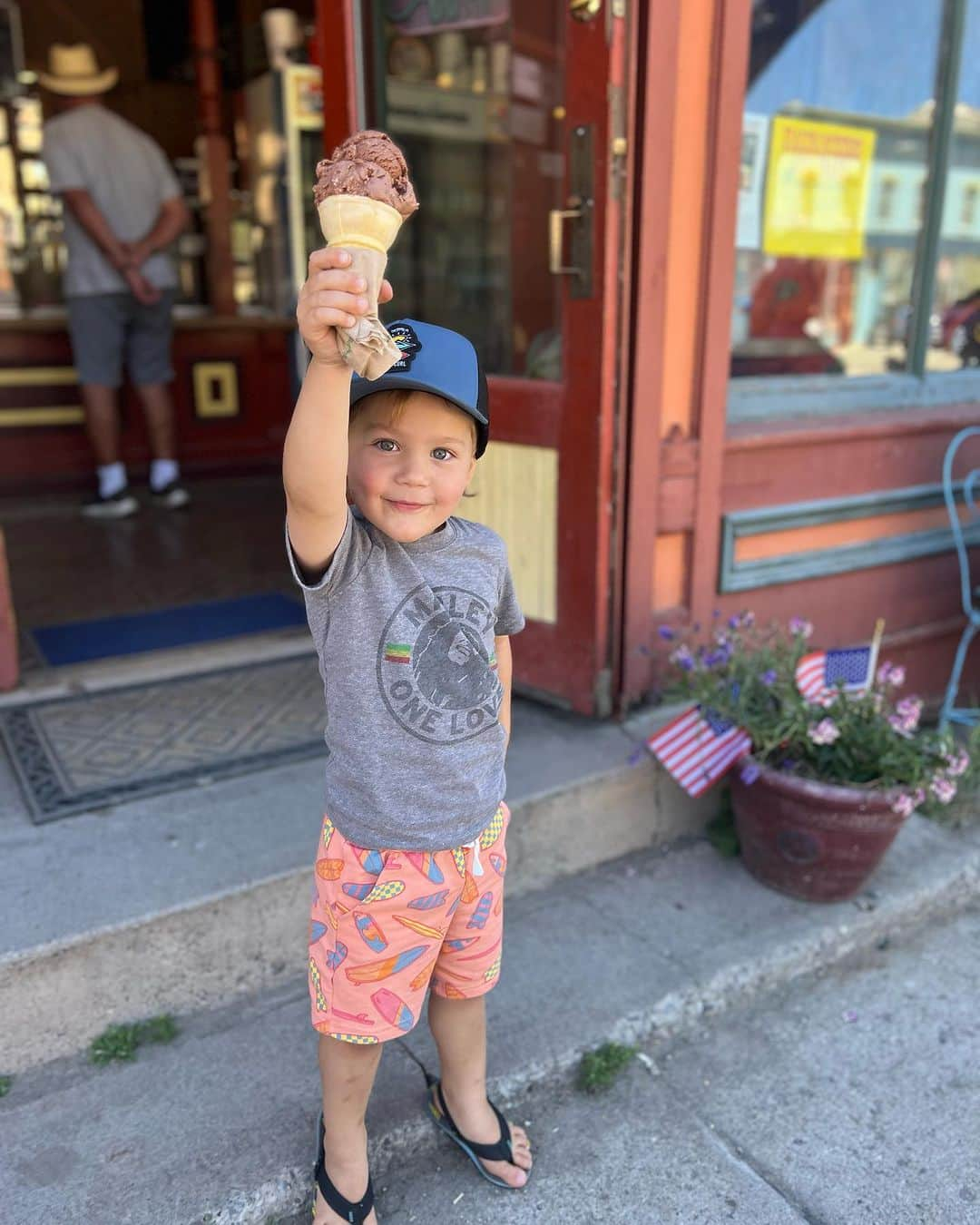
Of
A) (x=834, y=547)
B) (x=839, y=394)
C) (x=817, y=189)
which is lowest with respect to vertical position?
(x=834, y=547)

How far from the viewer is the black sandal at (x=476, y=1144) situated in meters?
1.95

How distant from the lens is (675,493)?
10.2 ft

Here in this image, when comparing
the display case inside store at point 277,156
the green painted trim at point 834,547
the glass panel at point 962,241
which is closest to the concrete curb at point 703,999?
the green painted trim at point 834,547

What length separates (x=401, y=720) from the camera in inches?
63.5

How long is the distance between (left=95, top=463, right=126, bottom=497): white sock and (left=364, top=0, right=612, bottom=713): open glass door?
8.34 feet

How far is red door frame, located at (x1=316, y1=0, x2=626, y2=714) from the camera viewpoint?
2.75 metres

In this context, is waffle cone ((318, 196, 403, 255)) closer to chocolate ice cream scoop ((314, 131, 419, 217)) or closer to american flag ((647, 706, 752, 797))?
chocolate ice cream scoop ((314, 131, 419, 217))

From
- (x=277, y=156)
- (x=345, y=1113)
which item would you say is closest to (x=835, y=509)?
(x=345, y=1113)

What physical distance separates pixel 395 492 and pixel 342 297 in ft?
1.19

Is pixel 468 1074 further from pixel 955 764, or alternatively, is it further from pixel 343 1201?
A: pixel 955 764

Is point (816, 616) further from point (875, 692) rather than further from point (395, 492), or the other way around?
point (395, 492)

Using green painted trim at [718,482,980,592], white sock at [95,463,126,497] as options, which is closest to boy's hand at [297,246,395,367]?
green painted trim at [718,482,980,592]

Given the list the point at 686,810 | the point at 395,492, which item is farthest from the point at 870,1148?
the point at 395,492

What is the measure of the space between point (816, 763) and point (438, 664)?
152 cm
